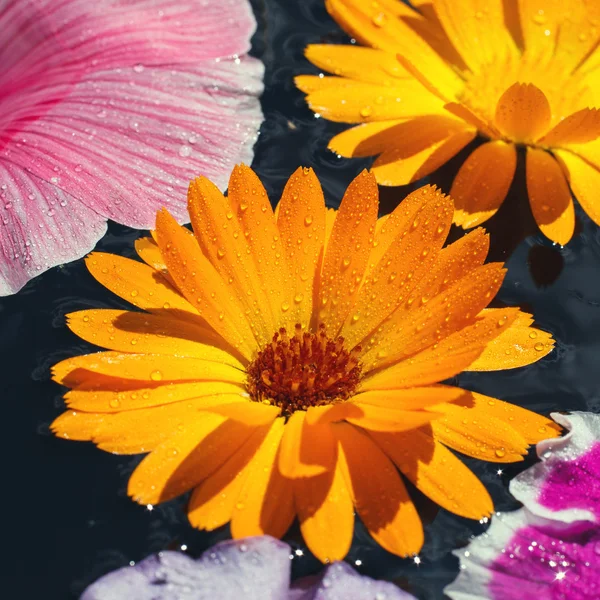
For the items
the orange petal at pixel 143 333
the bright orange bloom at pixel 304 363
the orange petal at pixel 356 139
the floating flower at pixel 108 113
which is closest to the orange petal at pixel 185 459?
the bright orange bloom at pixel 304 363

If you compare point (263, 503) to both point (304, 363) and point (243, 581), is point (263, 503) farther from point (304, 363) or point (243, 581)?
point (304, 363)

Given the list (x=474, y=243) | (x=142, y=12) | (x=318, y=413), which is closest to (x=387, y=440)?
(x=318, y=413)

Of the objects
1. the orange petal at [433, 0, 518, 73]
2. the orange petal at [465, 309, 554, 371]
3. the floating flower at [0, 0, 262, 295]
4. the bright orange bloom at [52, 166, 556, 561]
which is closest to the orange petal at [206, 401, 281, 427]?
the bright orange bloom at [52, 166, 556, 561]

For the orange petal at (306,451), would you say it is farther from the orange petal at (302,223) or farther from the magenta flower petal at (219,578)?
the orange petal at (302,223)

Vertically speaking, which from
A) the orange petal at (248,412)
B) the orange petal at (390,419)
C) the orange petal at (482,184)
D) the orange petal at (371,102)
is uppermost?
the orange petal at (371,102)

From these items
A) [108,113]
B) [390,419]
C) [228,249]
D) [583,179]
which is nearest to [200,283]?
[228,249]
